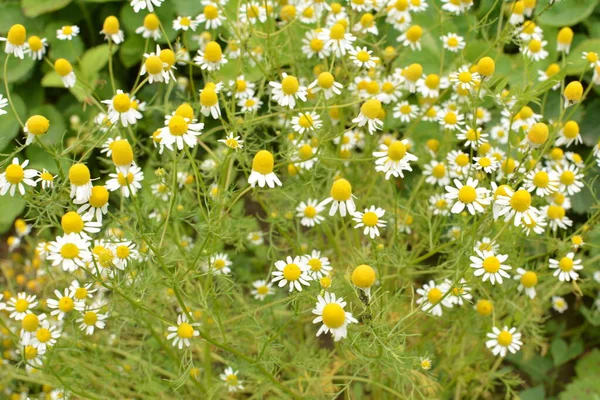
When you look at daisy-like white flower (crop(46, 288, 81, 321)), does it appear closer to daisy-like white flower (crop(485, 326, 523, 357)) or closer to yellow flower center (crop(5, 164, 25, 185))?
yellow flower center (crop(5, 164, 25, 185))

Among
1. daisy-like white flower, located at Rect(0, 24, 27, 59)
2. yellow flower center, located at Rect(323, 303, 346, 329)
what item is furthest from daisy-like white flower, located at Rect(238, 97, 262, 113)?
yellow flower center, located at Rect(323, 303, 346, 329)

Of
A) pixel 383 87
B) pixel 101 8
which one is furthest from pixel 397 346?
pixel 101 8

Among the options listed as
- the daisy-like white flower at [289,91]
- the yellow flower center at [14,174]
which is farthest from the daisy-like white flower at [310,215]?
the yellow flower center at [14,174]

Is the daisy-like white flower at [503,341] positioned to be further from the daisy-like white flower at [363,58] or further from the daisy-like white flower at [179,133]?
the daisy-like white flower at [179,133]

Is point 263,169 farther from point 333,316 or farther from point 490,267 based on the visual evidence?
point 490,267

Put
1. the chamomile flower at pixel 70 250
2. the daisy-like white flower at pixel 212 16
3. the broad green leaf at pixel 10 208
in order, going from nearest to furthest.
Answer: the chamomile flower at pixel 70 250, the daisy-like white flower at pixel 212 16, the broad green leaf at pixel 10 208
